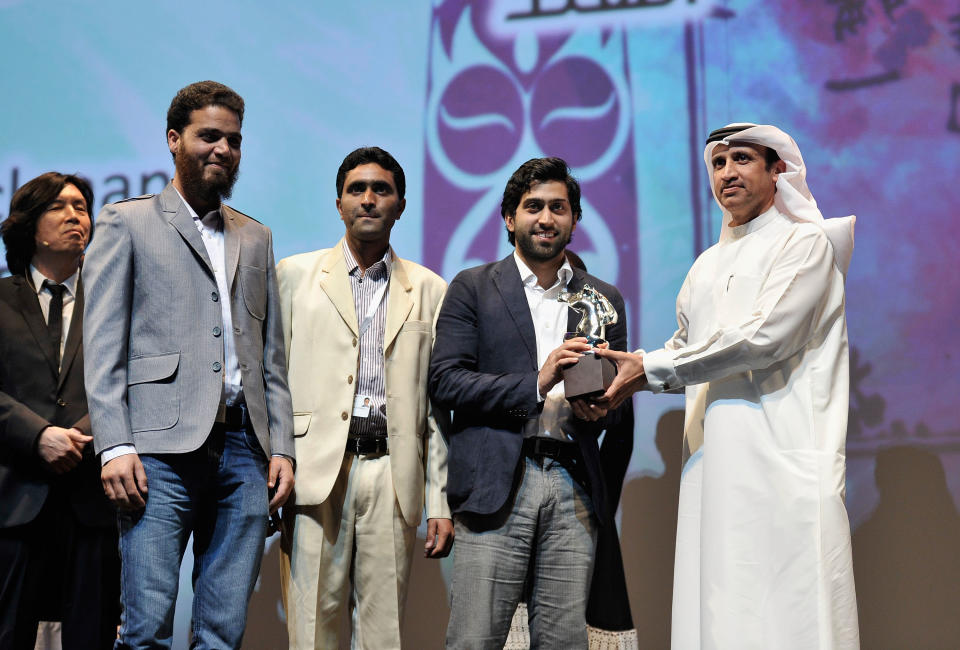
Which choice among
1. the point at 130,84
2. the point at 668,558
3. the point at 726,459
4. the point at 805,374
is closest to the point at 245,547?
the point at 726,459

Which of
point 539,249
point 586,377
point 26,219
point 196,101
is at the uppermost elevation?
point 196,101

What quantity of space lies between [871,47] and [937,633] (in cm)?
239

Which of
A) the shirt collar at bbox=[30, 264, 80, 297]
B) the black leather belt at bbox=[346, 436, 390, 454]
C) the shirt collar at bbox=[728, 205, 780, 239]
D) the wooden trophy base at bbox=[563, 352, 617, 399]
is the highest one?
the shirt collar at bbox=[728, 205, 780, 239]

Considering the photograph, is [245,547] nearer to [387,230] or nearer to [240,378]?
[240,378]

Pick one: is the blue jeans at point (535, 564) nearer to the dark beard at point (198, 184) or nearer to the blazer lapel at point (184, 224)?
the blazer lapel at point (184, 224)

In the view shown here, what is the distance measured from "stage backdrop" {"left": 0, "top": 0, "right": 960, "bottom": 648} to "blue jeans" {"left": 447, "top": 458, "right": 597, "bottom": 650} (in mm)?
1094

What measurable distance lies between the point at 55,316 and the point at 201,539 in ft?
3.55

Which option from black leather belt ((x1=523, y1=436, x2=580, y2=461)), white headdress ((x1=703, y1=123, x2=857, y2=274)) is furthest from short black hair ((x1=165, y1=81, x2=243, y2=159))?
white headdress ((x1=703, y1=123, x2=857, y2=274))

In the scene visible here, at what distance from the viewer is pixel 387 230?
328cm

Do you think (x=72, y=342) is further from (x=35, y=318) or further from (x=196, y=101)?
(x=196, y=101)

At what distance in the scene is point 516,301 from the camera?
3.05 metres

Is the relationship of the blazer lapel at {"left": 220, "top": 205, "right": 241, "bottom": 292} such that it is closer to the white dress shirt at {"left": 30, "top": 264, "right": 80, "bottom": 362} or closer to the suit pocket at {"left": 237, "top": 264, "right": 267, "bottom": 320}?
the suit pocket at {"left": 237, "top": 264, "right": 267, "bottom": 320}

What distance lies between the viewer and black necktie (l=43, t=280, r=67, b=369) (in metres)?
3.12

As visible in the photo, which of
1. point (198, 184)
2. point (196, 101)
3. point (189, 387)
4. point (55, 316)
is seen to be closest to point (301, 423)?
point (189, 387)
